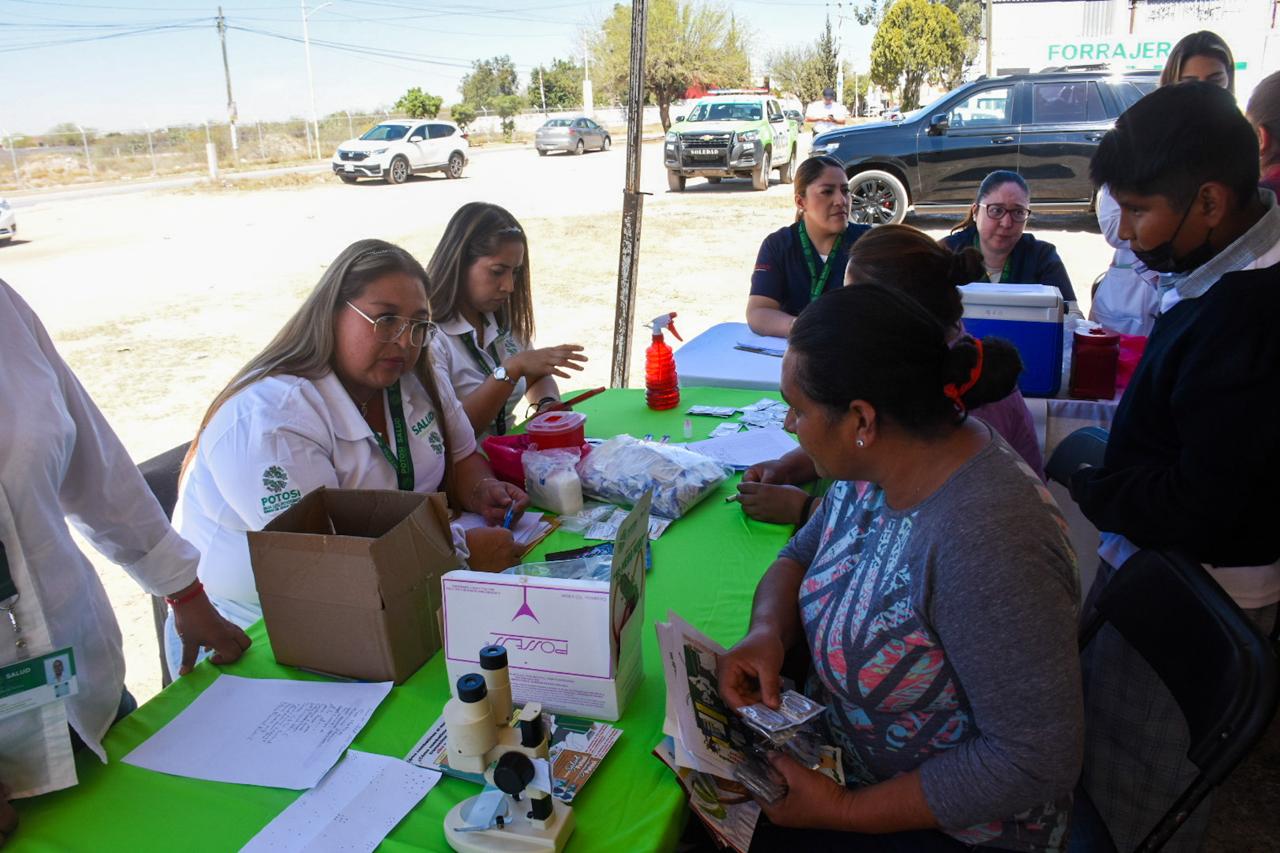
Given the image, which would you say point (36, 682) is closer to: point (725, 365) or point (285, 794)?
point (285, 794)

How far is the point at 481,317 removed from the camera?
121 inches

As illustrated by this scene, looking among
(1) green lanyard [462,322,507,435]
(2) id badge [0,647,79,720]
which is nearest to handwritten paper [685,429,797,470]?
(1) green lanyard [462,322,507,435]

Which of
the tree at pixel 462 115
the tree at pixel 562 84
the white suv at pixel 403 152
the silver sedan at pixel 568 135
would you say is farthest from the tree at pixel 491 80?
the white suv at pixel 403 152

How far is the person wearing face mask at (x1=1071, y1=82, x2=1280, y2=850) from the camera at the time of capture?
1.55m

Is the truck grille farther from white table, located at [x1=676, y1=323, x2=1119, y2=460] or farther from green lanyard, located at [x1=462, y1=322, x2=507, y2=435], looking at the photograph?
green lanyard, located at [x1=462, y1=322, x2=507, y2=435]

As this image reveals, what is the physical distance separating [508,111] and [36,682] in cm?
4442

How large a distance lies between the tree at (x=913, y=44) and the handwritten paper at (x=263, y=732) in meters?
32.2

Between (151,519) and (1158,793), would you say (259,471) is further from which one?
(1158,793)

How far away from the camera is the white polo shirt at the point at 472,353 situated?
289 cm

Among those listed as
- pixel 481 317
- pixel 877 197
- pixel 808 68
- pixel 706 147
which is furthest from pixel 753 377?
pixel 808 68

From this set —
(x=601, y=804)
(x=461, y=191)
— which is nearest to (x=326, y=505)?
(x=601, y=804)

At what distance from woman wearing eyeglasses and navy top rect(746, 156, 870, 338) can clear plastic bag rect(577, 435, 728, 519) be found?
5.74 ft

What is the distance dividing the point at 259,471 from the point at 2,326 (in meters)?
0.54

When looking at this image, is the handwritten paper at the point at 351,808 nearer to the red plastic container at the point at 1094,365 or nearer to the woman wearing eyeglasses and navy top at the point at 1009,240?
the red plastic container at the point at 1094,365
